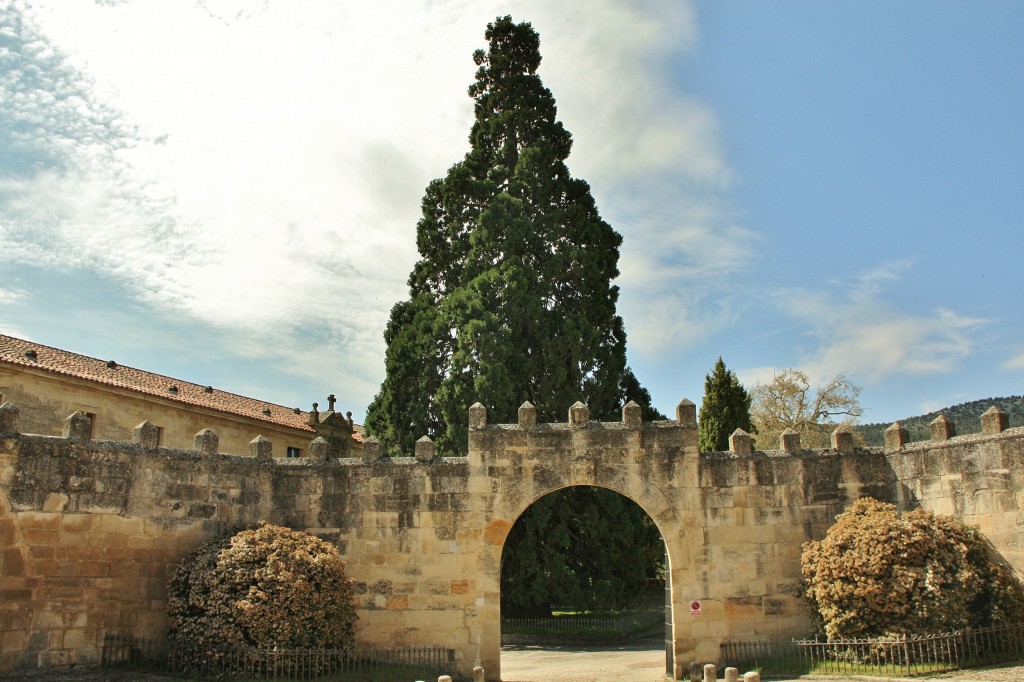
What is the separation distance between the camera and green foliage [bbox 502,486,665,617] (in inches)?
842

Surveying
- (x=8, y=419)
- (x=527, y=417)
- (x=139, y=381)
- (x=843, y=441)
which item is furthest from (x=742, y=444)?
(x=139, y=381)

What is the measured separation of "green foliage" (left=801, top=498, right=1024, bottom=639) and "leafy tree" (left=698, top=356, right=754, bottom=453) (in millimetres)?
12516

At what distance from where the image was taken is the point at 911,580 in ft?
38.6

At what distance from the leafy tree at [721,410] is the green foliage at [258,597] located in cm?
1552

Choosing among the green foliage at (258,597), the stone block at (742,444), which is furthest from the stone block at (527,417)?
the green foliage at (258,597)

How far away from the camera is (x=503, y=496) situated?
45.8ft

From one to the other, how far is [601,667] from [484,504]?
16.5ft

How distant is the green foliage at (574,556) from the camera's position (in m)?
21.4

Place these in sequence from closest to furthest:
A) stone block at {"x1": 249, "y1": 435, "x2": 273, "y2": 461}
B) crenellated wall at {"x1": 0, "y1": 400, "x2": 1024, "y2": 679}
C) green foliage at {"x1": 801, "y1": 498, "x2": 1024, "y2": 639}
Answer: green foliage at {"x1": 801, "y1": 498, "x2": 1024, "y2": 639} < crenellated wall at {"x1": 0, "y1": 400, "x2": 1024, "y2": 679} < stone block at {"x1": 249, "y1": 435, "x2": 273, "y2": 461}

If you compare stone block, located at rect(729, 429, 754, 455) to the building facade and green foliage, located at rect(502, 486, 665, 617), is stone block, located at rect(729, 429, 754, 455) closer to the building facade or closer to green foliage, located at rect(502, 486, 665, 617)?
green foliage, located at rect(502, 486, 665, 617)

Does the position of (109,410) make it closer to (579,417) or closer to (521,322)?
(521,322)

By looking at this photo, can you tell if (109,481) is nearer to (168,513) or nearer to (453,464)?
(168,513)

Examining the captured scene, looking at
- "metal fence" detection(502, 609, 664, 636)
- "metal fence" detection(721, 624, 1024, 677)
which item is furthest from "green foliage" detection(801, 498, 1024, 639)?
"metal fence" detection(502, 609, 664, 636)

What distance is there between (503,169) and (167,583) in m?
16.6
